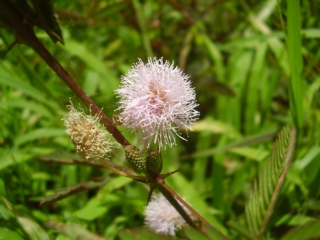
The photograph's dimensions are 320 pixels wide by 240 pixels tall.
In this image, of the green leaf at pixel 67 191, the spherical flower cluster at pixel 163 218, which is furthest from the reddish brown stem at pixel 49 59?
the spherical flower cluster at pixel 163 218

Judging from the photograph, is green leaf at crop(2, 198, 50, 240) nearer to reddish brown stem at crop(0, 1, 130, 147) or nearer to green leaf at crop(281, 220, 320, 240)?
reddish brown stem at crop(0, 1, 130, 147)

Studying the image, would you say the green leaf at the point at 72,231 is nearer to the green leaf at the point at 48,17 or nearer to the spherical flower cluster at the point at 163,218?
the spherical flower cluster at the point at 163,218

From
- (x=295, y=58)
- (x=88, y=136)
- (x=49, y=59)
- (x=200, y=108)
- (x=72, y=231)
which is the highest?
(x=200, y=108)

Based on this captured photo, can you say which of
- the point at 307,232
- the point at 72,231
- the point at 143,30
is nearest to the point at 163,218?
the point at 72,231

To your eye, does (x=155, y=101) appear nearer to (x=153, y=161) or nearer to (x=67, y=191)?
(x=153, y=161)

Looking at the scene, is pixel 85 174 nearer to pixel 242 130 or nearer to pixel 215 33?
pixel 242 130

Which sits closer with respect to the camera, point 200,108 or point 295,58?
point 295,58
